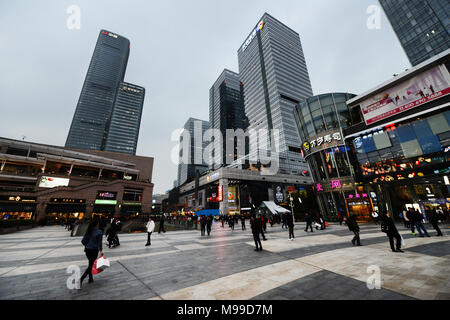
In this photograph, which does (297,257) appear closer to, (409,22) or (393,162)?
(393,162)

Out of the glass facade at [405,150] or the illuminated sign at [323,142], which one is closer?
the glass facade at [405,150]

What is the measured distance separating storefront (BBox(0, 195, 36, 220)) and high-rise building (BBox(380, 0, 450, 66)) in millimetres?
111965

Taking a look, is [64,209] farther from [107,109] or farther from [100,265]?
[107,109]

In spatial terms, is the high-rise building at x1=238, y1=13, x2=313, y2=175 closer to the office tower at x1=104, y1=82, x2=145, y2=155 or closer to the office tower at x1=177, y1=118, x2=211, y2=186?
the office tower at x1=177, y1=118, x2=211, y2=186

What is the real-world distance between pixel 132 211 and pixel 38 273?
5019 centimetres

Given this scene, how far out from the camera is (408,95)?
20.8 meters

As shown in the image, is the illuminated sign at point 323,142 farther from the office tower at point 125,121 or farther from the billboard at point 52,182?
the office tower at point 125,121

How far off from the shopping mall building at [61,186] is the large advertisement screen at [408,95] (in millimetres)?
52607

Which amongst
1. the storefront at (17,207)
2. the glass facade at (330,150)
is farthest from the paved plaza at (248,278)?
the storefront at (17,207)

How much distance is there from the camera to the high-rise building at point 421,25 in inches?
1986

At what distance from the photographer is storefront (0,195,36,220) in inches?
1398

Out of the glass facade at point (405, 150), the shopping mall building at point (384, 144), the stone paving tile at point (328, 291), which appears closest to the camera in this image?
the stone paving tile at point (328, 291)

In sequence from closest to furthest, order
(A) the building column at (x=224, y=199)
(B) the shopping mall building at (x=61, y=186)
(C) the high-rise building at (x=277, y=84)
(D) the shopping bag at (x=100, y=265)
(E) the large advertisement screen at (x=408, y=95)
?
(D) the shopping bag at (x=100, y=265) → (E) the large advertisement screen at (x=408, y=95) → (B) the shopping mall building at (x=61, y=186) → (A) the building column at (x=224, y=199) → (C) the high-rise building at (x=277, y=84)

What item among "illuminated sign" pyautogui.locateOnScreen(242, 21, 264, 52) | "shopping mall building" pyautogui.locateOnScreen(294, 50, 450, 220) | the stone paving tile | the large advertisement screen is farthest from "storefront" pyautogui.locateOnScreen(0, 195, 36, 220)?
Result: "illuminated sign" pyautogui.locateOnScreen(242, 21, 264, 52)
